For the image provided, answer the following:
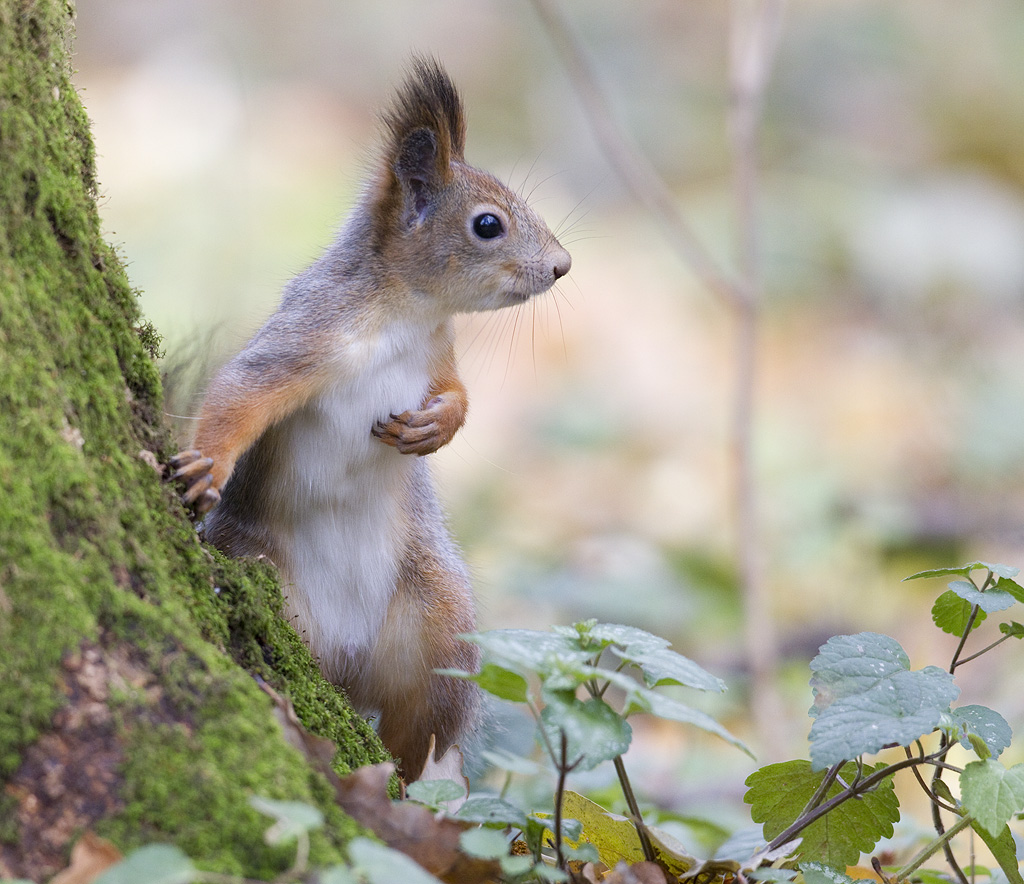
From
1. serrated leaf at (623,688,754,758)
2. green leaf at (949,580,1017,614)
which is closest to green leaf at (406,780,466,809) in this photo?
serrated leaf at (623,688,754,758)

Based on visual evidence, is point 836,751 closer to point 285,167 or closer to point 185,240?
point 185,240

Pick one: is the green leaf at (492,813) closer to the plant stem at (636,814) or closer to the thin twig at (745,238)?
the plant stem at (636,814)

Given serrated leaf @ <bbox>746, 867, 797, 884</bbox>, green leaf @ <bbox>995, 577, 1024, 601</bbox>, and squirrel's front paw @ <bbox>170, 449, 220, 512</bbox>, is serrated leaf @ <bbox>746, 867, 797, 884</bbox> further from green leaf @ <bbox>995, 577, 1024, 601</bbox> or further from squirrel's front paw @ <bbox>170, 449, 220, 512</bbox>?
squirrel's front paw @ <bbox>170, 449, 220, 512</bbox>

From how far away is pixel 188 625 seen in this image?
1242 millimetres

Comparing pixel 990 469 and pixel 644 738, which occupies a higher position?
pixel 990 469

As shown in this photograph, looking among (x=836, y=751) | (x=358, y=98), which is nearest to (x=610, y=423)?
(x=358, y=98)

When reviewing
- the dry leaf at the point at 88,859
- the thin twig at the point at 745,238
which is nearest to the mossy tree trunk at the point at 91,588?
the dry leaf at the point at 88,859

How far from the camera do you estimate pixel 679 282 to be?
320 inches

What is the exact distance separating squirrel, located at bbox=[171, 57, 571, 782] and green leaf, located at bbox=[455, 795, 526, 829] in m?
0.73

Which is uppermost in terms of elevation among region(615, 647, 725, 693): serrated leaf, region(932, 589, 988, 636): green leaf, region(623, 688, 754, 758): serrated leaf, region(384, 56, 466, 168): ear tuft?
region(384, 56, 466, 168): ear tuft

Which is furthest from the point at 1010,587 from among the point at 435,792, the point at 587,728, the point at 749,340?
the point at 749,340

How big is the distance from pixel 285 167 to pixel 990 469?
538 cm

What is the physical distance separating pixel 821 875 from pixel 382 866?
688 millimetres

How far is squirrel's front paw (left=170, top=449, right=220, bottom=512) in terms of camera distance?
5.08ft
